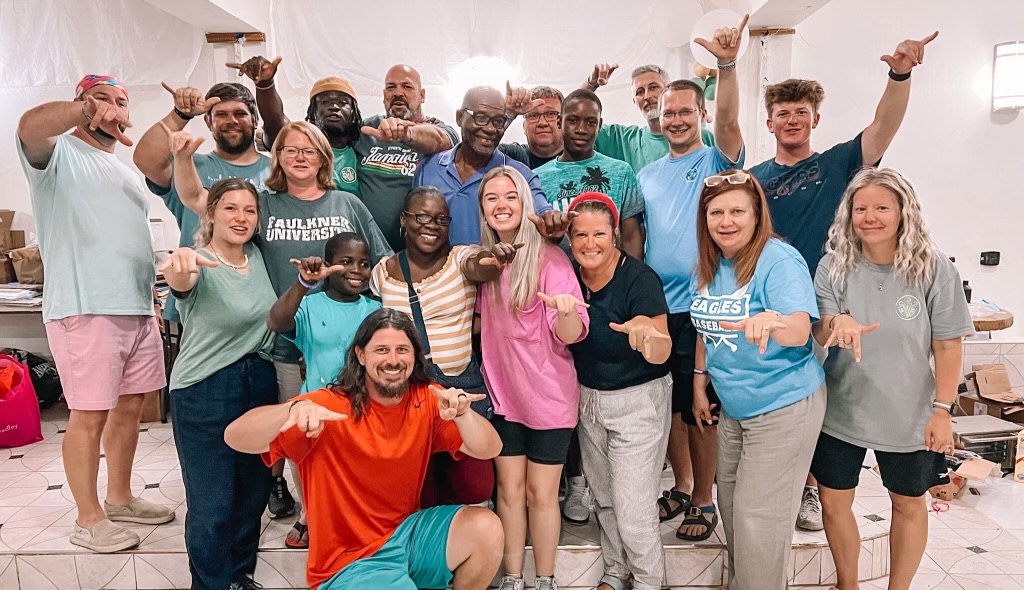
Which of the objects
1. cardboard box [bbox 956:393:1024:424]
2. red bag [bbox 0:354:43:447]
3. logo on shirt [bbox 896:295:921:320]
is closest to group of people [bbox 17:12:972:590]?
logo on shirt [bbox 896:295:921:320]

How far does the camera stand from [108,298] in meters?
2.49

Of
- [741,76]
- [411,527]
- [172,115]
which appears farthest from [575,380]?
[741,76]

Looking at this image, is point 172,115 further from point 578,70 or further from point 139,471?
point 578,70

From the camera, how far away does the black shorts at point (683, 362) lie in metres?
2.47

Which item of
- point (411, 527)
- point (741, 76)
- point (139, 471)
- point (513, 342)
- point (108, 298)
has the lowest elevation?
point (139, 471)

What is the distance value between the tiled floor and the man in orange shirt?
56 cm

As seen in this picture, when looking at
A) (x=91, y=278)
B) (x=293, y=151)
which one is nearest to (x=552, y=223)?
(x=293, y=151)

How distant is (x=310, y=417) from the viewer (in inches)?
69.9

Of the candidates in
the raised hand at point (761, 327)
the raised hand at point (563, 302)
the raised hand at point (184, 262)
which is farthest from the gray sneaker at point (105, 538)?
the raised hand at point (761, 327)

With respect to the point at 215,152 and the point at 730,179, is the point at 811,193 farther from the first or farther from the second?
the point at 215,152

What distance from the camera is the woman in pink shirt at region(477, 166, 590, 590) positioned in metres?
2.14

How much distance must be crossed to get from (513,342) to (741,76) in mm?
3981

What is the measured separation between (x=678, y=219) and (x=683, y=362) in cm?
57

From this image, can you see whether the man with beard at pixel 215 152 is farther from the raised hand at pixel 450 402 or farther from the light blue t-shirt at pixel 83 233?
the raised hand at pixel 450 402
